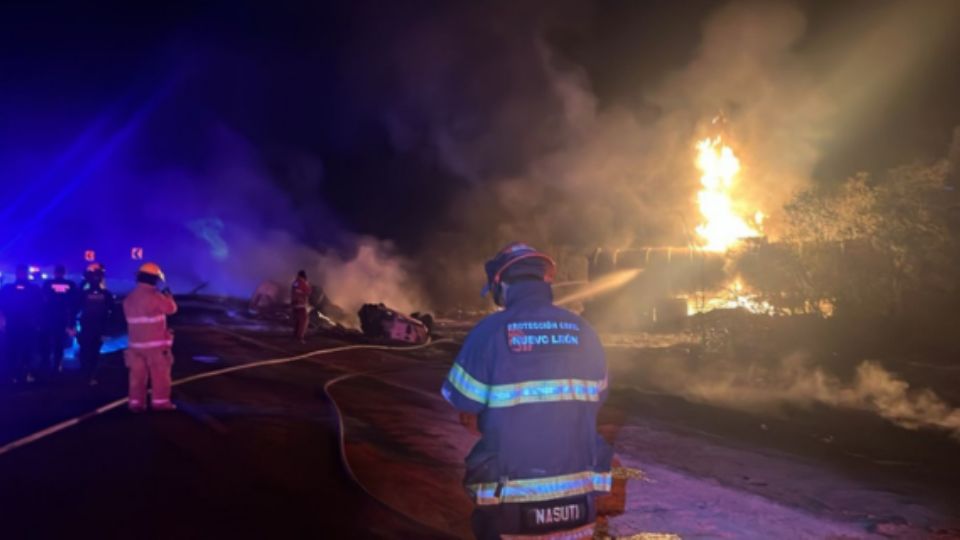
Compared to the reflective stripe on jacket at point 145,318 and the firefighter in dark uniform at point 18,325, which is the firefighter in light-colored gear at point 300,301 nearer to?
the firefighter in dark uniform at point 18,325

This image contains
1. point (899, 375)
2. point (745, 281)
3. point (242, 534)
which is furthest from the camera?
point (745, 281)

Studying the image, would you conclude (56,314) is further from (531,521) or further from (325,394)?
(531,521)

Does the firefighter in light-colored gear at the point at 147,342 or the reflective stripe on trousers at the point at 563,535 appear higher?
the firefighter in light-colored gear at the point at 147,342

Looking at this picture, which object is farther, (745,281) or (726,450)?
(745,281)

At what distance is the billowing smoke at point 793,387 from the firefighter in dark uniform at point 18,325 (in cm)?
982

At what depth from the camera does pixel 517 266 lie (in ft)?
9.30

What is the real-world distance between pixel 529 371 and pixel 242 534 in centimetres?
259

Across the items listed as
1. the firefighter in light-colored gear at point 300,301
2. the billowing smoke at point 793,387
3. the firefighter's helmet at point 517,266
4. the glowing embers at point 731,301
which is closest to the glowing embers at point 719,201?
the glowing embers at point 731,301

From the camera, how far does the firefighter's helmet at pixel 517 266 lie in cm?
282

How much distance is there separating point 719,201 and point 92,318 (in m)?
22.8

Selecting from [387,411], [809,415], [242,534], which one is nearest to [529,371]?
[242,534]

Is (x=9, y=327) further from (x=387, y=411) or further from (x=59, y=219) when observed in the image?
(x=59, y=219)

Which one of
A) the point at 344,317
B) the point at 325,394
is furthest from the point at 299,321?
the point at 325,394

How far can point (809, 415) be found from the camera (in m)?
10.6
